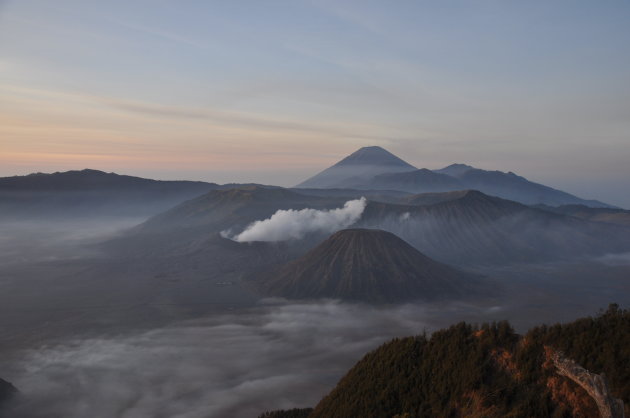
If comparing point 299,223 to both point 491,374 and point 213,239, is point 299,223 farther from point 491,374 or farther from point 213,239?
point 491,374

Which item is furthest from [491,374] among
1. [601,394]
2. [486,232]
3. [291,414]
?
[486,232]

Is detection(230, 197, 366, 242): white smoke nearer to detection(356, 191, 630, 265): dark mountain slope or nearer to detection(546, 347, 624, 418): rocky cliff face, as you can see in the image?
detection(356, 191, 630, 265): dark mountain slope

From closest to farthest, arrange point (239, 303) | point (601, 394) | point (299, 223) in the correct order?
1. point (601, 394)
2. point (239, 303)
3. point (299, 223)

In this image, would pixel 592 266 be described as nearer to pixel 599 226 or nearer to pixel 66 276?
pixel 599 226

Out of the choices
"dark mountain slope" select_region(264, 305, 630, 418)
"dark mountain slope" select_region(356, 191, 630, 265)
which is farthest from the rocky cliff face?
"dark mountain slope" select_region(356, 191, 630, 265)

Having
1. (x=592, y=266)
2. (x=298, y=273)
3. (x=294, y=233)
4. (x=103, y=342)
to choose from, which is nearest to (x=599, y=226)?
(x=592, y=266)
